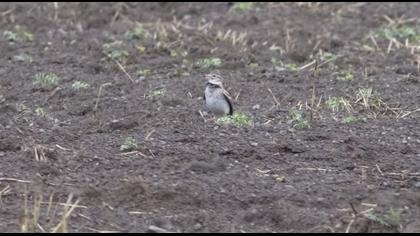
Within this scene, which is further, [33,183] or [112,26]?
[112,26]

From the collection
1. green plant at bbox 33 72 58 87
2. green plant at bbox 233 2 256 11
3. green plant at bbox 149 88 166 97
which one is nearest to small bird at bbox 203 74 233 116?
green plant at bbox 149 88 166 97

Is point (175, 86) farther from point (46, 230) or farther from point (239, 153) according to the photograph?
point (46, 230)

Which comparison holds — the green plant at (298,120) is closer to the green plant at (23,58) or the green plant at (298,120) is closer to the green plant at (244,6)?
the green plant at (23,58)

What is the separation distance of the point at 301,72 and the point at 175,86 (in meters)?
1.56

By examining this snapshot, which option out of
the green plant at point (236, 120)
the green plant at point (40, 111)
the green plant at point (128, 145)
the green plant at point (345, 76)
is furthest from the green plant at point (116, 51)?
the green plant at point (128, 145)

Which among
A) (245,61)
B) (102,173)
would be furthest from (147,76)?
(102,173)

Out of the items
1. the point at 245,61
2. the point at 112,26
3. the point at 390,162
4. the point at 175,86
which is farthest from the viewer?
the point at 112,26

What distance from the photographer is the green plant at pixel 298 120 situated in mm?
8180

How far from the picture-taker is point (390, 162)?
7.35 metres

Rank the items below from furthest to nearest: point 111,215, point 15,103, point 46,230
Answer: point 15,103 → point 111,215 → point 46,230

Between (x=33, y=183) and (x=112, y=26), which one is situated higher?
(x=33, y=183)

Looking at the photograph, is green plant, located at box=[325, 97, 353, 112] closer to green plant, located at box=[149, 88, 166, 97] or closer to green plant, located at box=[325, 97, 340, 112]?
green plant, located at box=[325, 97, 340, 112]

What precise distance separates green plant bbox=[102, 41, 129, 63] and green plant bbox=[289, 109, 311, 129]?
112 inches

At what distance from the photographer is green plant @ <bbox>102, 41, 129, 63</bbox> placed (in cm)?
1090
